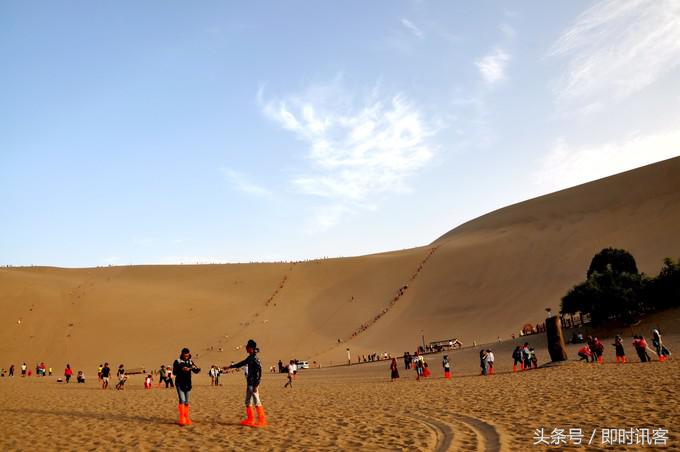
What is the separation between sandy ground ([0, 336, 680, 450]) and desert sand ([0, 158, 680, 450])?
0.20 ft

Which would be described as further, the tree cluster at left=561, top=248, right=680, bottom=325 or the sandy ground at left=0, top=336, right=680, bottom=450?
the tree cluster at left=561, top=248, right=680, bottom=325

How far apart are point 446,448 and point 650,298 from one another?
3153 cm

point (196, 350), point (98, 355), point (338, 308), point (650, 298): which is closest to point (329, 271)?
point (338, 308)

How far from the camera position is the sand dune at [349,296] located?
47.3 meters

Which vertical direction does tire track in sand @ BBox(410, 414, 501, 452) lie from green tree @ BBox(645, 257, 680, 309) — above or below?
below

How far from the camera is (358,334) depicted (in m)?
51.5

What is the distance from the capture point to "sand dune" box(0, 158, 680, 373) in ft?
155

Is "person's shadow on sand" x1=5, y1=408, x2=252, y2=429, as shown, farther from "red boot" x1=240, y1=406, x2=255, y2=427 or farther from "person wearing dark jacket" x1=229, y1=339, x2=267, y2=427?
"person wearing dark jacket" x1=229, y1=339, x2=267, y2=427

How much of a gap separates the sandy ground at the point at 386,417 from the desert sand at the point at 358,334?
0.20 feet

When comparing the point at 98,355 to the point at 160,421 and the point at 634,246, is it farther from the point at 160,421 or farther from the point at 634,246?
the point at 634,246

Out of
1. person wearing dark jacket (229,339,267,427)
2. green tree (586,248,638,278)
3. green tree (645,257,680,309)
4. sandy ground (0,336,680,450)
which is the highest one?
green tree (586,248,638,278)

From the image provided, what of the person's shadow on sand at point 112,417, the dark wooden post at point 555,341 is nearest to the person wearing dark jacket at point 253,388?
the person's shadow on sand at point 112,417

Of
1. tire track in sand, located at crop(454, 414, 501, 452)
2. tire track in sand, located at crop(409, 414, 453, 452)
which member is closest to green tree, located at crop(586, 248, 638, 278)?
tire track in sand, located at crop(454, 414, 501, 452)

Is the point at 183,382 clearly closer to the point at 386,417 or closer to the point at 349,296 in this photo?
the point at 386,417
